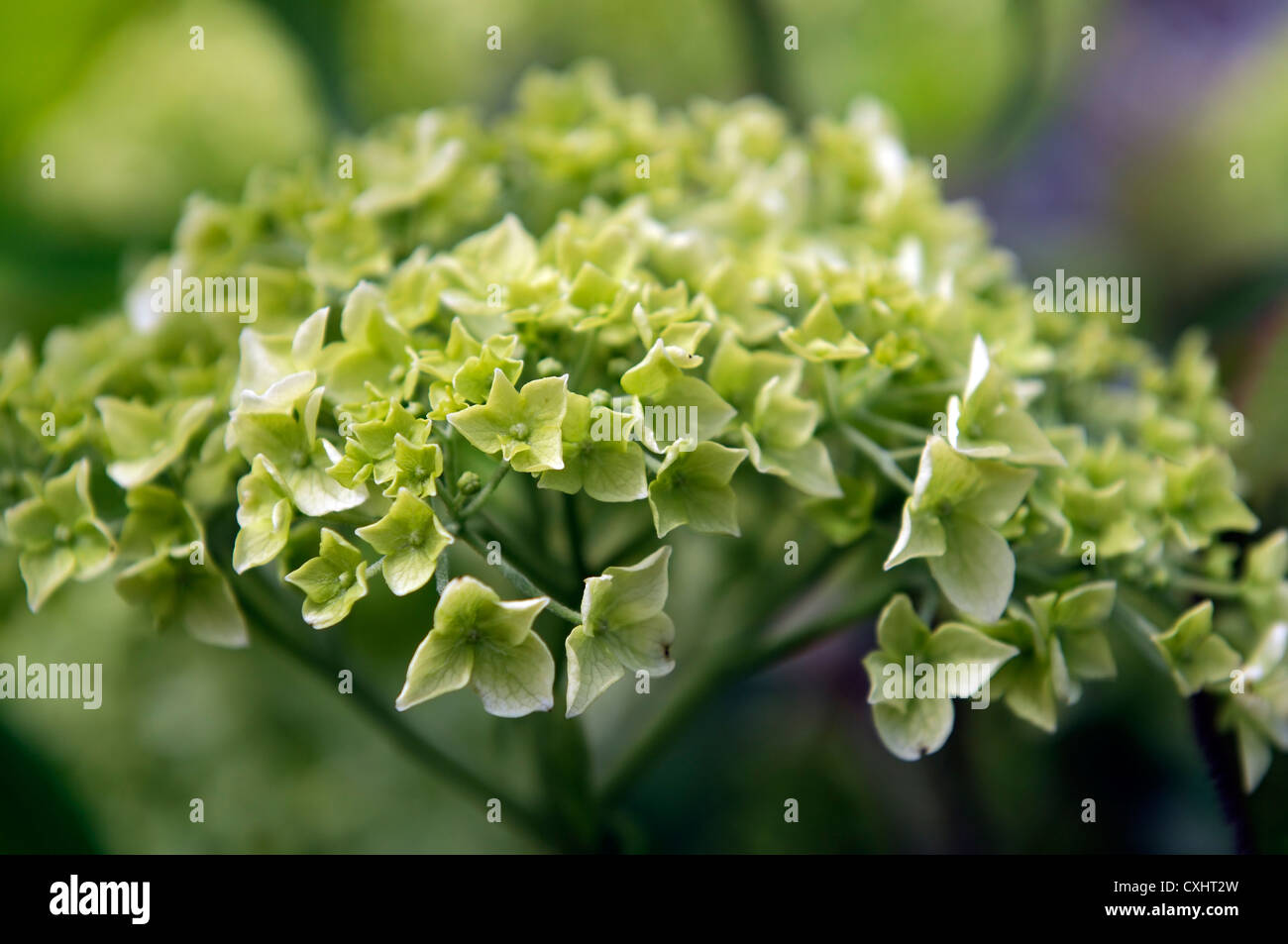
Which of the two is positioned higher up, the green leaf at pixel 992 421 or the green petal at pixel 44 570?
the green leaf at pixel 992 421

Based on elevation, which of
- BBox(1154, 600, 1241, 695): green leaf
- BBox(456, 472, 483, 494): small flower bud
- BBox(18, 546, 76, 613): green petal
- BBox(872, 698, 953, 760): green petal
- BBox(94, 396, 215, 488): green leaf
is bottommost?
BBox(872, 698, 953, 760): green petal

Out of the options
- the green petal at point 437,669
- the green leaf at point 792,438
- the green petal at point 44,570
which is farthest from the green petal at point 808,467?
the green petal at point 44,570

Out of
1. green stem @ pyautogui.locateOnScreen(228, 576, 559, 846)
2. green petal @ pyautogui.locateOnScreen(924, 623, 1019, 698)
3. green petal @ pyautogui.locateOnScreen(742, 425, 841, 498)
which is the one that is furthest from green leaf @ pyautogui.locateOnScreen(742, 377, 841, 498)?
green stem @ pyautogui.locateOnScreen(228, 576, 559, 846)

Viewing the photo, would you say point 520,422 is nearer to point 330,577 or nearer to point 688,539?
point 330,577

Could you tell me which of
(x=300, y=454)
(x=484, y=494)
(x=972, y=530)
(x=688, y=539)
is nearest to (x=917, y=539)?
(x=972, y=530)

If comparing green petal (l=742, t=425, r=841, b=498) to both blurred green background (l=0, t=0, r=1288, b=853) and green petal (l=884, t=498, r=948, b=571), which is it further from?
blurred green background (l=0, t=0, r=1288, b=853)

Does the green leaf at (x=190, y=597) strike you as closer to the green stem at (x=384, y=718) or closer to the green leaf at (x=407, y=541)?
the green stem at (x=384, y=718)
